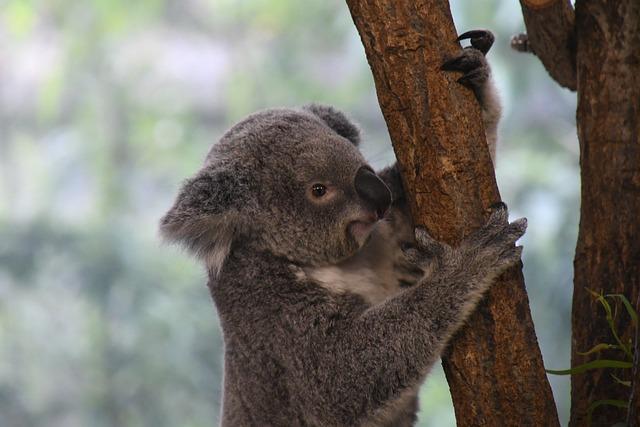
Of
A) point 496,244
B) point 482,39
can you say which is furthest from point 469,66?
point 496,244

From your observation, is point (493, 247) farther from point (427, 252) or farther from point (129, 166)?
point (129, 166)

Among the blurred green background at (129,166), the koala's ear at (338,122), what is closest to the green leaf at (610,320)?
the koala's ear at (338,122)

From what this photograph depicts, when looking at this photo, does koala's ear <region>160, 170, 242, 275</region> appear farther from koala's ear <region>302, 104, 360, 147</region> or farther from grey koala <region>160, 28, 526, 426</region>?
koala's ear <region>302, 104, 360, 147</region>

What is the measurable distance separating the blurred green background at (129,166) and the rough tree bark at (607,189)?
2.98 m

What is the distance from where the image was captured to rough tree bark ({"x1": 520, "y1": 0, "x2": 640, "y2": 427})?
183cm

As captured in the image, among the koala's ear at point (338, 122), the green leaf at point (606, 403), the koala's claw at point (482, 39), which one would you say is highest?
the koala's ear at point (338, 122)

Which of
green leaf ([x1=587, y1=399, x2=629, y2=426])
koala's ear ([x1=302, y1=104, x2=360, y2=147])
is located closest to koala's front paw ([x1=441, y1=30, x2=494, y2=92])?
koala's ear ([x1=302, y1=104, x2=360, y2=147])

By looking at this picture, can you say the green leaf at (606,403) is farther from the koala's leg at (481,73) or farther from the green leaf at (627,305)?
the koala's leg at (481,73)

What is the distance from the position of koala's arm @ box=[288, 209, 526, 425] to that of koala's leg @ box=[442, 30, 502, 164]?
1.02 feet

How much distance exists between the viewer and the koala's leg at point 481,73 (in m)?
1.72

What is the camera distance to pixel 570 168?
493 cm

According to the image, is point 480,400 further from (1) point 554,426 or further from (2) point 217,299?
(2) point 217,299

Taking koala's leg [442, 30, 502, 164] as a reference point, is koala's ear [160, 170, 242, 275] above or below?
below

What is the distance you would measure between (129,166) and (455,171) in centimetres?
400
